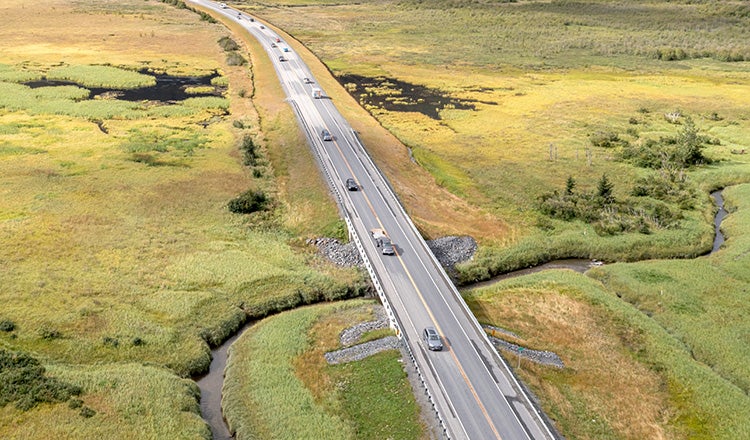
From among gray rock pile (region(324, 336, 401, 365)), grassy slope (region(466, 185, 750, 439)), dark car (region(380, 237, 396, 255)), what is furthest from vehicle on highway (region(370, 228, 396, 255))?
gray rock pile (region(324, 336, 401, 365))

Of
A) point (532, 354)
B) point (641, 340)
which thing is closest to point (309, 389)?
point (532, 354)

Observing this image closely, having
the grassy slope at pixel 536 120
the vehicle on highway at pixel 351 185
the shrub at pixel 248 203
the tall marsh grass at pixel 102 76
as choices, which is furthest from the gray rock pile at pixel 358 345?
the tall marsh grass at pixel 102 76

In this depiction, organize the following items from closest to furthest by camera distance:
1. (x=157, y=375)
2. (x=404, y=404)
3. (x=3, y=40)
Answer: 1. (x=404, y=404)
2. (x=157, y=375)
3. (x=3, y=40)

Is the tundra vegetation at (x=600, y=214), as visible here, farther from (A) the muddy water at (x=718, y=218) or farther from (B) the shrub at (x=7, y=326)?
(B) the shrub at (x=7, y=326)

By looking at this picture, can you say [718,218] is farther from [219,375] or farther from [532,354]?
[219,375]

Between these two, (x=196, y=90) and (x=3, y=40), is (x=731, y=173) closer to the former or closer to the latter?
(x=196, y=90)

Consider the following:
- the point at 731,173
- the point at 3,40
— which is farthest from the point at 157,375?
the point at 3,40

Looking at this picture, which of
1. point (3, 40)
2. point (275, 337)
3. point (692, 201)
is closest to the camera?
point (275, 337)
